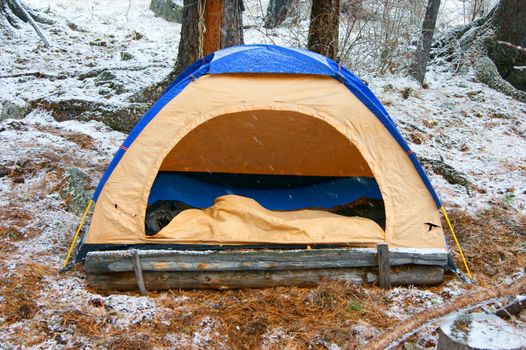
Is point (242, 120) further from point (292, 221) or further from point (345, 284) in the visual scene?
point (345, 284)

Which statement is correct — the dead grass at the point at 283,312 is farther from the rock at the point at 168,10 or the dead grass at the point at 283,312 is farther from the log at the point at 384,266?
the rock at the point at 168,10

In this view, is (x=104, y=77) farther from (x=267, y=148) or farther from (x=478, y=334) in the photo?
(x=478, y=334)

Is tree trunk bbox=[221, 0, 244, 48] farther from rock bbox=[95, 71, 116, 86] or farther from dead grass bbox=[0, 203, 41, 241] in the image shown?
dead grass bbox=[0, 203, 41, 241]

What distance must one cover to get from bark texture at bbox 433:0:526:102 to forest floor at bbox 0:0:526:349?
1.04 ft

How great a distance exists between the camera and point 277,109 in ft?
11.3

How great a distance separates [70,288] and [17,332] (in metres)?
0.54

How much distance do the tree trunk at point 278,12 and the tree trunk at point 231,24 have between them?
15.6 feet

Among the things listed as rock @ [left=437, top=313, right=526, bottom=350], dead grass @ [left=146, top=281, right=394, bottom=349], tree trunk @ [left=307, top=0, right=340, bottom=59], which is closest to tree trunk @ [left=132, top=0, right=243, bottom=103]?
tree trunk @ [left=307, top=0, right=340, bottom=59]

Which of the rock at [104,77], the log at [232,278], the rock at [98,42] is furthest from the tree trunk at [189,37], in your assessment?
the rock at [98,42]

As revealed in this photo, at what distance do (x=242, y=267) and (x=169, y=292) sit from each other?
53 centimetres

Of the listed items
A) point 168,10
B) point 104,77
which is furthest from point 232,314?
point 168,10

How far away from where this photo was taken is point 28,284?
3.21 meters

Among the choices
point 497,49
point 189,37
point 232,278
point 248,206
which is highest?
point 497,49

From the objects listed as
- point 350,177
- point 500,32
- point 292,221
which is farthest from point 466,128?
point 292,221
